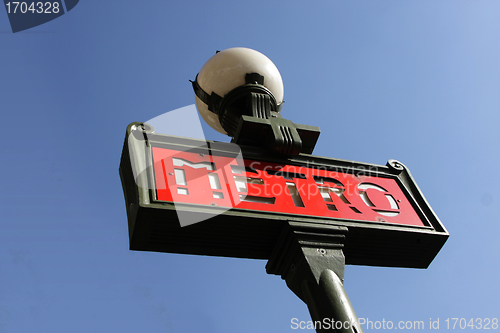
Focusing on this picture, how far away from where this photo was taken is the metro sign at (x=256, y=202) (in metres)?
3.25

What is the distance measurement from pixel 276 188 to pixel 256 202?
35 centimetres

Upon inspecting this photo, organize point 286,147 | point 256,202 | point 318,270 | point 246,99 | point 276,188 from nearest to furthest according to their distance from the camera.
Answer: point 318,270 < point 256,202 < point 276,188 < point 286,147 < point 246,99

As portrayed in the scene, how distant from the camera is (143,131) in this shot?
3.85m

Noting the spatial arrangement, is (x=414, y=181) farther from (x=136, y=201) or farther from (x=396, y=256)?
(x=136, y=201)

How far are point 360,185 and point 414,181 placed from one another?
713mm

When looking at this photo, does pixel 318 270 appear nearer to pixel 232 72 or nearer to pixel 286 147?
pixel 286 147

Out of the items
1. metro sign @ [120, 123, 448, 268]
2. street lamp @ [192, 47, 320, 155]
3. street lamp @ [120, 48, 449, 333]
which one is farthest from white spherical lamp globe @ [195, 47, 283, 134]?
metro sign @ [120, 123, 448, 268]

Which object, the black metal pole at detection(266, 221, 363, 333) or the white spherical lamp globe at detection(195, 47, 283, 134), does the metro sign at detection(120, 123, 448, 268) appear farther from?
the white spherical lamp globe at detection(195, 47, 283, 134)

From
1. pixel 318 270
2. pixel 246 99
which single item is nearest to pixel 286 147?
pixel 246 99

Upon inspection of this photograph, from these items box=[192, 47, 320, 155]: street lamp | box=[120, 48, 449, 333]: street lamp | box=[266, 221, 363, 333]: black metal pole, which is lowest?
box=[266, 221, 363, 333]: black metal pole

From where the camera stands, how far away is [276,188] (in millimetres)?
3840

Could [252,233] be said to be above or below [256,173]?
below

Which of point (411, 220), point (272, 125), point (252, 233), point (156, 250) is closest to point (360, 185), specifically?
A: point (411, 220)

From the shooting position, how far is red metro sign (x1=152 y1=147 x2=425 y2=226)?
11.4 ft
